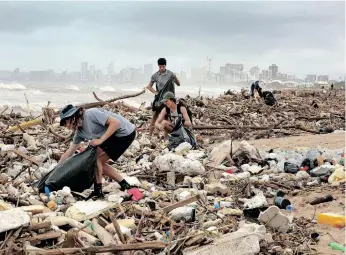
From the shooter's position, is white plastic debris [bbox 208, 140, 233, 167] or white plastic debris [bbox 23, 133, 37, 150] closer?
white plastic debris [bbox 208, 140, 233, 167]

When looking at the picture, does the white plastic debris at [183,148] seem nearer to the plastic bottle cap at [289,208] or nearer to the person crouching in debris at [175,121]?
the person crouching in debris at [175,121]

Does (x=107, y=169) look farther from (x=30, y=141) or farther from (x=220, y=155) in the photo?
(x=30, y=141)


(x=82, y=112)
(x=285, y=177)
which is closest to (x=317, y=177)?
(x=285, y=177)

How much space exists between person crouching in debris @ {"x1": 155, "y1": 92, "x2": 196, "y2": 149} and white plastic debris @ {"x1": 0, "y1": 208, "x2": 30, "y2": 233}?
443 cm

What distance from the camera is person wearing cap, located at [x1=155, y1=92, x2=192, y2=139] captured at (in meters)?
8.02

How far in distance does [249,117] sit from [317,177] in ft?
23.1

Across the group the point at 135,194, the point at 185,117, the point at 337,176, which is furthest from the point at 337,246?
the point at 185,117

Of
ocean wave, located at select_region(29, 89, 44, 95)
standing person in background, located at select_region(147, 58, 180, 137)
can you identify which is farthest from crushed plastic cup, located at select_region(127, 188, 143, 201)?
ocean wave, located at select_region(29, 89, 44, 95)

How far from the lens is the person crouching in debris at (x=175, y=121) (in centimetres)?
798

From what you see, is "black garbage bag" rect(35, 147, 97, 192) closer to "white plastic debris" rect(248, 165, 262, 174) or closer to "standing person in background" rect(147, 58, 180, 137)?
"white plastic debris" rect(248, 165, 262, 174)

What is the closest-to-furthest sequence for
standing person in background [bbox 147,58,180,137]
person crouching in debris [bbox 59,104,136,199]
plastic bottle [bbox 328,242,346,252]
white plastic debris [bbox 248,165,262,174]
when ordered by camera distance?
plastic bottle [bbox 328,242,346,252] < person crouching in debris [bbox 59,104,136,199] < white plastic debris [bbox 248,165,262,174] < standing person in background [bbox 147,58,180,137]

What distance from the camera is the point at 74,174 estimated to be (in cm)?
526

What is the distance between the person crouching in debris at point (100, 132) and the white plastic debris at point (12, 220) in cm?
155

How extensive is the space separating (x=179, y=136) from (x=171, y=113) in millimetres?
485
